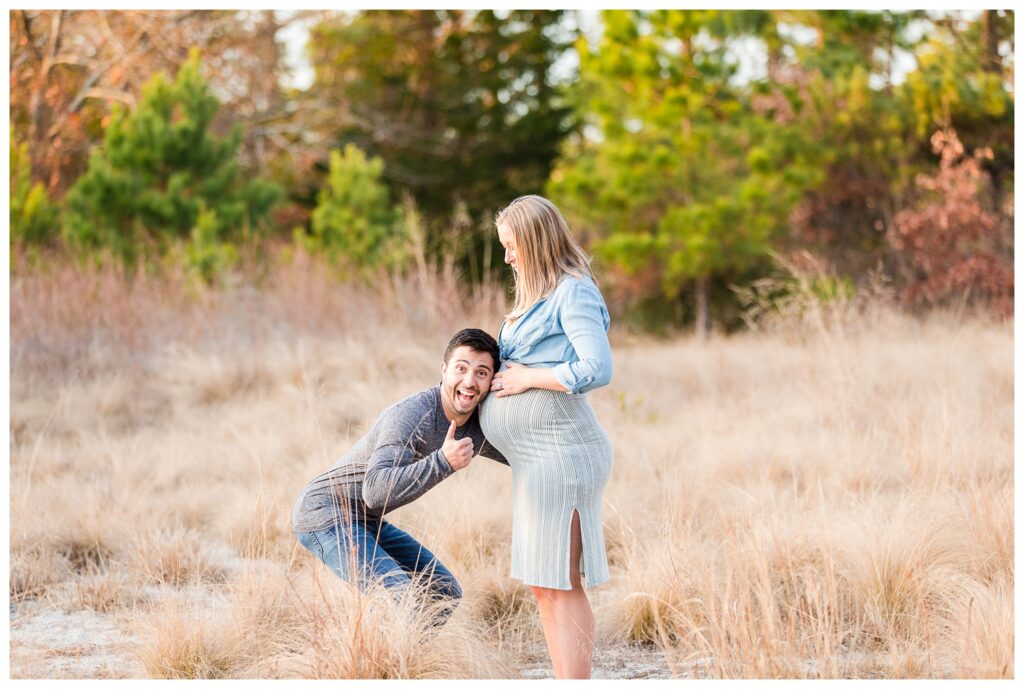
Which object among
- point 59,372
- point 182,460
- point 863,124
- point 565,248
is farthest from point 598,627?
point 863,124

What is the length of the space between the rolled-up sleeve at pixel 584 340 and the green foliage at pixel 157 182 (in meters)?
10.8

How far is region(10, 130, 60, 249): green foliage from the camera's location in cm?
1203

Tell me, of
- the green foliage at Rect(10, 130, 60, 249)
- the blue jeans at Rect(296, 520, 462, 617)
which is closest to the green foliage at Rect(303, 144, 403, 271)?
the green foliage at Rect(10, 130, 60, 249)

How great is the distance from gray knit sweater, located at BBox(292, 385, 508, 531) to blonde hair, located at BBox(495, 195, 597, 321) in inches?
18.8

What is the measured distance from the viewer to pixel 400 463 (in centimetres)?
312

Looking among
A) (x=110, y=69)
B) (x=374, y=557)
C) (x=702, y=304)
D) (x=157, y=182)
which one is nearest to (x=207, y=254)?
(x=157, y=182)

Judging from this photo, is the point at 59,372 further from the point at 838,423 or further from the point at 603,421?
the point at 838,423

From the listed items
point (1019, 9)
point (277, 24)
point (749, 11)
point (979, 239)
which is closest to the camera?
point (1019, 9)

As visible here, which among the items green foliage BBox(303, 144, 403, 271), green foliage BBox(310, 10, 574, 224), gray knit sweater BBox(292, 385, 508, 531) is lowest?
gray knit sweater BBox(292, 385, 508, 531)

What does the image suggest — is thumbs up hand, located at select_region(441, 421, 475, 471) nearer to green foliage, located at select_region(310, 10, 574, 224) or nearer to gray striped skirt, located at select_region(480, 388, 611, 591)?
gray striped skirt, located at select_region(480, 388, 611, 591)

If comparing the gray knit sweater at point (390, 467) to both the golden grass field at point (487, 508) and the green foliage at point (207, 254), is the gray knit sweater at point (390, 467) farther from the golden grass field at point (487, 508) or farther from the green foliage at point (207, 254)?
the green foliage at point (207, 254)

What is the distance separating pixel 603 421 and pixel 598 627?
9.41ft

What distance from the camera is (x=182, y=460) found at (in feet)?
21.1

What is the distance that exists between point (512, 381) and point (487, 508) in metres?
2.06
